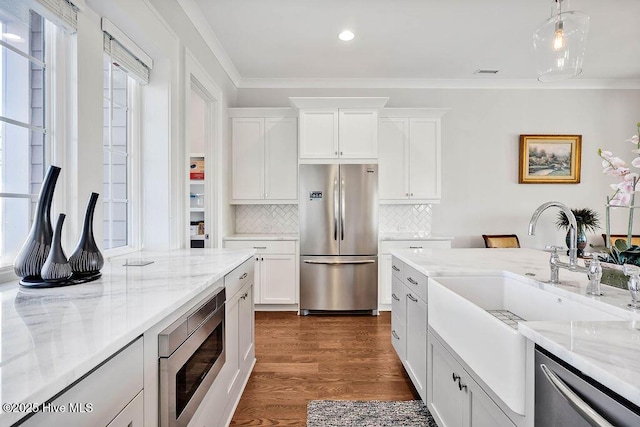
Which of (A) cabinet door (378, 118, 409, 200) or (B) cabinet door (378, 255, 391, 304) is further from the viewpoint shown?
(A) cabinet door (378, 118, 409, 200)

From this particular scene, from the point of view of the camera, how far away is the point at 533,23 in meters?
2.99

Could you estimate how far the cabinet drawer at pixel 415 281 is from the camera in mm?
1857

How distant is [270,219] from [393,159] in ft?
5.84

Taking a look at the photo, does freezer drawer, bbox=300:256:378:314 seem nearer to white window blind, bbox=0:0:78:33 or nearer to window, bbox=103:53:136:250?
window, bbox=103:53:136:250

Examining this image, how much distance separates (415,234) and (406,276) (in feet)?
6.73

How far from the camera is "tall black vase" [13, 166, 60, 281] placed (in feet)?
3.85

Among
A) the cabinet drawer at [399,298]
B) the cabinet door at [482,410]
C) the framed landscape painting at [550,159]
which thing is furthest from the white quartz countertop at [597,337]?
the framed landscape painting at [550,159]

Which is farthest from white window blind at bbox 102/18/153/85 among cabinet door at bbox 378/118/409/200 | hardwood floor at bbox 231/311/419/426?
cabinet door at bbox 378/118/409/200

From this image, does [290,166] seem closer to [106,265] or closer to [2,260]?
[106,265]

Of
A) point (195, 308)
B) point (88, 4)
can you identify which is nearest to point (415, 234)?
point (195, 308)

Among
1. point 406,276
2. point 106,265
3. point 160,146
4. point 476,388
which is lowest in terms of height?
point 476,388

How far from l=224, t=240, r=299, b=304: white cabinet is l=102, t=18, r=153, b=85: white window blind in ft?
7.01

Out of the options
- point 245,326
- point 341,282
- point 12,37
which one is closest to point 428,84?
point 341,282

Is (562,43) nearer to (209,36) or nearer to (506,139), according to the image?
(209,36)
